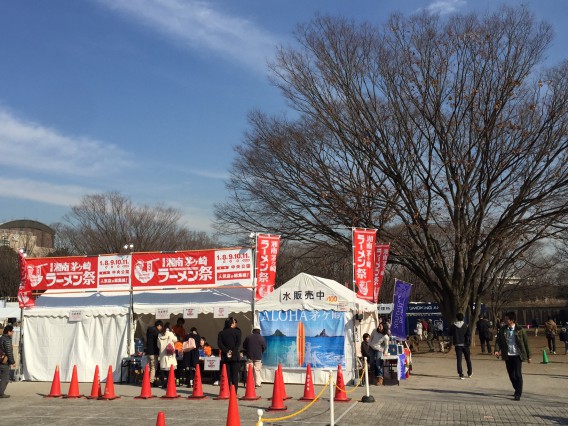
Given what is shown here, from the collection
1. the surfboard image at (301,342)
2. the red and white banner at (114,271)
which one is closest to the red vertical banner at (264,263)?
the surfboard image at (301,342)

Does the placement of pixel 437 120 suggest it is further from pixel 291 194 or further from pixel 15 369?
pixel 15 369

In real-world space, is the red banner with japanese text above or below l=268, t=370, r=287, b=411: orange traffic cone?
above

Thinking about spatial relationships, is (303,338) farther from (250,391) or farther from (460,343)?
(460,343)

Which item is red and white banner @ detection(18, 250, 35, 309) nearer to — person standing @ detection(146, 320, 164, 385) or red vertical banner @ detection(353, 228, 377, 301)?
person standing @ detection(146, 320, 164, 385)

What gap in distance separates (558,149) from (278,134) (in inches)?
445

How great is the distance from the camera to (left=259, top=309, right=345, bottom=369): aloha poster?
15.6 m

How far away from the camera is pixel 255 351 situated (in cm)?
1485

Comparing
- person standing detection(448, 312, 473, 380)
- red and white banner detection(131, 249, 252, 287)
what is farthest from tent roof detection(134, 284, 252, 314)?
person standing detection(448, 312, 473, 380)

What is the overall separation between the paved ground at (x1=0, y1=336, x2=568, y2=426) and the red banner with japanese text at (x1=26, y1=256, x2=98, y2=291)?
3.25m

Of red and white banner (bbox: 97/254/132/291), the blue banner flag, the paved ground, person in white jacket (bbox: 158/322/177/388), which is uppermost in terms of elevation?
red and white banner (bbox: 97/254/132/291)

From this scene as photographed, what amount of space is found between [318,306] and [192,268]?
13.0 ft

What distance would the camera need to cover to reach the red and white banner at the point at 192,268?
17.1 meters

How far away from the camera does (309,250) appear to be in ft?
93.1

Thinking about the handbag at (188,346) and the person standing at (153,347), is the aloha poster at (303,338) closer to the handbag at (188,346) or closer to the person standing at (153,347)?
the handbag at (188,346)
